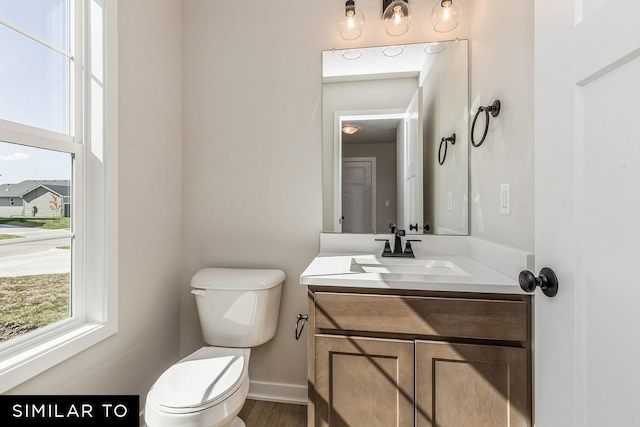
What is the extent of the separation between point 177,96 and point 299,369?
1780 mm

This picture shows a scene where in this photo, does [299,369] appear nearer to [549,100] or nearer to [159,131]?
[159,131]

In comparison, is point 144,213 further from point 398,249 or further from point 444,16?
point 444,16

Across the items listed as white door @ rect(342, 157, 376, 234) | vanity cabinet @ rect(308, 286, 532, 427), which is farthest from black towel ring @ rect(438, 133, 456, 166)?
vanity cabinet @ rect(308, 286, 532, 427)

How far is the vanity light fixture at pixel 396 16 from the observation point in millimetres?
1717

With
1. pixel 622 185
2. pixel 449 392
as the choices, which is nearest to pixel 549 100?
pixel 622 185

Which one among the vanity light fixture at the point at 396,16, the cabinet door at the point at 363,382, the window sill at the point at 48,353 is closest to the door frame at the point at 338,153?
the vanity light fixture at the point at 396,16

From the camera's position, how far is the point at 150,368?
1.72 metres

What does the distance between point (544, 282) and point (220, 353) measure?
1377mm

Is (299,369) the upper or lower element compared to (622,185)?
lower

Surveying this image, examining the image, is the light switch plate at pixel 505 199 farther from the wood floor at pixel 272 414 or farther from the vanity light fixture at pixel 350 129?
the wood floor at pixel 272 414

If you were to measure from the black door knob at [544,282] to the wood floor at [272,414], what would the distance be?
1458mm

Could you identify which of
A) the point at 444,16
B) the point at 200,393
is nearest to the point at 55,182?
the point at 200,393

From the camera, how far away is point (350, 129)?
1.84m

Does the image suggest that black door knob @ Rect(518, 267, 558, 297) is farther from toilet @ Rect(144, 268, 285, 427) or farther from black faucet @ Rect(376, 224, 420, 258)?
toilet @ Rect(144, 268, 285, 427)
